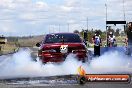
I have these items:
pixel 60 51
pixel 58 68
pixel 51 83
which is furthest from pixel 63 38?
pixel 51 83

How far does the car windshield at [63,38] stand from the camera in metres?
18.9

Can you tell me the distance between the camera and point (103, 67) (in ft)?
64.8

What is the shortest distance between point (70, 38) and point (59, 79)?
13.3 feet

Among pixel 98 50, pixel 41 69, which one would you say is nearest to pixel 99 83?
pixel 41 69

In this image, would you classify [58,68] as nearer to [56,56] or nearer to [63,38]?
[56,56]

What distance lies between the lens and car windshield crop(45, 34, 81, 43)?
18903 millimetres

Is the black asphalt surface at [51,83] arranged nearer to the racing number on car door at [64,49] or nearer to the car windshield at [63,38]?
the racing number on car door at [64,49]

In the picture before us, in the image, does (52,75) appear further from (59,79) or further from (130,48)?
(130,48)

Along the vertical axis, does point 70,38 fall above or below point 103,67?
above

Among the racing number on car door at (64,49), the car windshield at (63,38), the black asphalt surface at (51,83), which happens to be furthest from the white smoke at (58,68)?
the black asphalt surface at (51,83)

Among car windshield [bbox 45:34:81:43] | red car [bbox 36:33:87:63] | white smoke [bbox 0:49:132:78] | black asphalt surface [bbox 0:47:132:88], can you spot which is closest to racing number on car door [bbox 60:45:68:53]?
red car [bbox 36:33:87:63]

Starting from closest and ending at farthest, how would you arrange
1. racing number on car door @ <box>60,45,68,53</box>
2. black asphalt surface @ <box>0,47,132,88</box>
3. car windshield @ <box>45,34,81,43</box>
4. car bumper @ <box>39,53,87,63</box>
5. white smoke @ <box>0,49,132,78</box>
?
black asphalt surface @ <box>0,47,132,88</box>
white smoke @ <box>0,49,132,78</box>
racing number on car door @ <box>60,45,68,53</box>
car bumper @ <box>39,53,87,63</box>
car windshield @ <box>45,34,81,43</box>

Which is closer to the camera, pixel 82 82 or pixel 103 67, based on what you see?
pixel 82 82

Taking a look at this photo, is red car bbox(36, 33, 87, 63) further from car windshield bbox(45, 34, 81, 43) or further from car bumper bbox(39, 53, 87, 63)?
car windshield bbox(45, 34, 81, 43)
